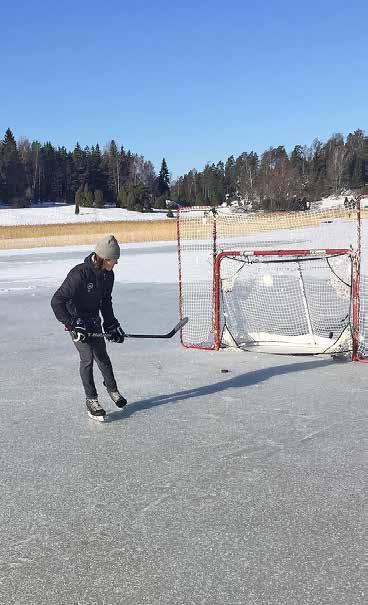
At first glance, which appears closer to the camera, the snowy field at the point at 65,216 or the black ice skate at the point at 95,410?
the black ice skate at the point at 95,410

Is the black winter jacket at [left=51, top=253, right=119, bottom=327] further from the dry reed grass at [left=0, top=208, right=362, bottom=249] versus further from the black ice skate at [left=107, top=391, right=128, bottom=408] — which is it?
the dry reed grass at [left=0, top=208, right=362, bottom=249]

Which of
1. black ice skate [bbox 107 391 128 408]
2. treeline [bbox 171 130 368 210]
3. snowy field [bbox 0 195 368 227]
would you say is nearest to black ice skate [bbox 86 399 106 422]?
black ice skate [bbox 107 391 128 408]

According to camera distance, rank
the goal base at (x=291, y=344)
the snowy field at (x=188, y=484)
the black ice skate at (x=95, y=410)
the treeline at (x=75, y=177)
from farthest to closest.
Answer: the treeline at (x=75, y=177) → the goal base at (x=291, y=344) → the black ice skate at (x=95, y=410) → the snowy field at (x=188, y=484)

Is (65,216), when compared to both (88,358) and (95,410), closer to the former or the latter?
(88,358)

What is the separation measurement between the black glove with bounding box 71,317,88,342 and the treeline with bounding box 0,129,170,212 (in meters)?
60.5

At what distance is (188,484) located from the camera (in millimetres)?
3367

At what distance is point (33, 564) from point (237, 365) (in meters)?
3.71

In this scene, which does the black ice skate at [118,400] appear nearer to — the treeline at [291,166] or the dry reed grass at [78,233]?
the dry reed grass at [78,233]

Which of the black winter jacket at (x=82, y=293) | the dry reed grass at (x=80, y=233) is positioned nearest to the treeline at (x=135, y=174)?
the dry reed grass at (x=80, y=233)

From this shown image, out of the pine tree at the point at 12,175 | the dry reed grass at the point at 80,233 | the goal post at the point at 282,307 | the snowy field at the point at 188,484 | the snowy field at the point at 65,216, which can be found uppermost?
the pine tree at the point at 12,175

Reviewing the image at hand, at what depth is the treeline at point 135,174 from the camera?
71.0 m

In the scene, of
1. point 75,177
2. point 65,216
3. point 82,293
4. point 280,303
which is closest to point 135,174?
point 75,177

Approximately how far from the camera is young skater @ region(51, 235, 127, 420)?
13.9 feet

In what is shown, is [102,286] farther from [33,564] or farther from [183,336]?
[183,336]
